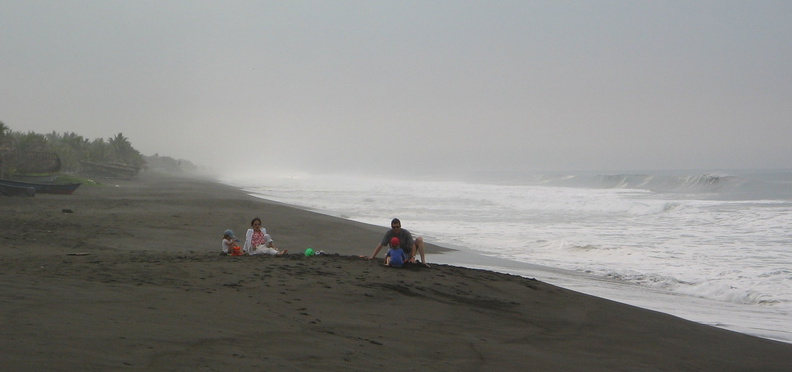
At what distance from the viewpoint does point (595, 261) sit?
14477mm

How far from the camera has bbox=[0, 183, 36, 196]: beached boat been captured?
2123 centimetres

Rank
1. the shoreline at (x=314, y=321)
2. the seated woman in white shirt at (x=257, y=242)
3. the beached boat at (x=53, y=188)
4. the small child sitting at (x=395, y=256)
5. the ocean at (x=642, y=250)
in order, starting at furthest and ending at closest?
1. the beached boat at (x=53, y=188)
2. the seated woman in white shirt at (x=257, y=242)
3. the ocean at (x=642, y=250)
4. the small child sitting at (x=395, y=256)
5. the shoreline at (x=314, y=321)

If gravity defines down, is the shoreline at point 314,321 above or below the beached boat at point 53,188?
below

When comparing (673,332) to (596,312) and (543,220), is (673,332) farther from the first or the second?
(543,220)

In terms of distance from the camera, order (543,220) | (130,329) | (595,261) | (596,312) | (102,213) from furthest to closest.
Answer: (543,220)
(102,213)
(595,261)
(596,312)
(130,329)

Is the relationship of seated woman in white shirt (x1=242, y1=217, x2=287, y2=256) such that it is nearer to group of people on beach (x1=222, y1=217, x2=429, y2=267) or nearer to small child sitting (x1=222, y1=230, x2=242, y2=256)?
group of people on beach (x1=222, y1=217, x2=429, y2=267)

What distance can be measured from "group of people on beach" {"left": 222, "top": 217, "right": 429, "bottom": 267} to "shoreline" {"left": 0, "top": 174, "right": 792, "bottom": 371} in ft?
0.95

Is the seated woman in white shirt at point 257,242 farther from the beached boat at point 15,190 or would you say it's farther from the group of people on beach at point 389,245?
the beached boat at point 15,190

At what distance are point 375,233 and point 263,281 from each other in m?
10.6

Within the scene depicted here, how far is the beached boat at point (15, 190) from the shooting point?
21.2 meters

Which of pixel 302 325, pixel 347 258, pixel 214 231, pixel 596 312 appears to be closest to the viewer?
pixel 302 325

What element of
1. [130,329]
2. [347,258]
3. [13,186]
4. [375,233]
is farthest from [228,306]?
[13,186]

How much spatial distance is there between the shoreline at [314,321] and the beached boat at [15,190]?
36.5 ft

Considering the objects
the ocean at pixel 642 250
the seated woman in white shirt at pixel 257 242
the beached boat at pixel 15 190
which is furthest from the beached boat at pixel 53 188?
the seated woman in white shirt at pixel 257 242
